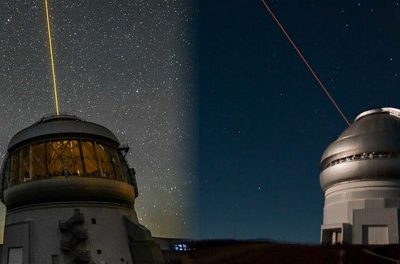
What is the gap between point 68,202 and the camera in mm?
31688

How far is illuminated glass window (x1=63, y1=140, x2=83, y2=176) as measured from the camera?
31953 mm

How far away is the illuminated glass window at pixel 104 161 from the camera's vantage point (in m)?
33.2

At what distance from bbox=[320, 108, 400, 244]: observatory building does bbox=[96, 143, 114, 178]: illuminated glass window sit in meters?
13.8

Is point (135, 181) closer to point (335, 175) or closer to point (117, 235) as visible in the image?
point (117, 235)

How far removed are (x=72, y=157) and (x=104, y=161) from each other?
2.15 metres

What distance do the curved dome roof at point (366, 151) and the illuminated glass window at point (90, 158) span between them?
14.6 meters

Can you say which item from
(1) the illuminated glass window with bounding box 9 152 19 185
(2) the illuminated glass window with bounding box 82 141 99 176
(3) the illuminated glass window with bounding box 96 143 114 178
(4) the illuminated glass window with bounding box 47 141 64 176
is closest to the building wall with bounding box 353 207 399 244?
(3) the illuminated glass window with bounding box 96 143 114 178

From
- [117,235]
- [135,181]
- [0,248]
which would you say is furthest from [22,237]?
[135,181]

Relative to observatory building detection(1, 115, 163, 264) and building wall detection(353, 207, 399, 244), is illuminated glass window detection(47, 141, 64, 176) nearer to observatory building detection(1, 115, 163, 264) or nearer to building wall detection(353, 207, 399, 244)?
observatory building detection(1, 115, 163, 264)

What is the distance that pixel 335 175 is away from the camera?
108ft

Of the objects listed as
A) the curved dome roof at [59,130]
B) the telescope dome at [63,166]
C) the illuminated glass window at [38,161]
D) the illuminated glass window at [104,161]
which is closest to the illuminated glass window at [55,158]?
the telescope dome at [63,166]

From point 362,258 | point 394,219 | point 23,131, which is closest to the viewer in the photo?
point 362,258

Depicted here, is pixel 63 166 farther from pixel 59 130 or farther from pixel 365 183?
pixel 365 183

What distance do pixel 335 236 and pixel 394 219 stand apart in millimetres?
3762
